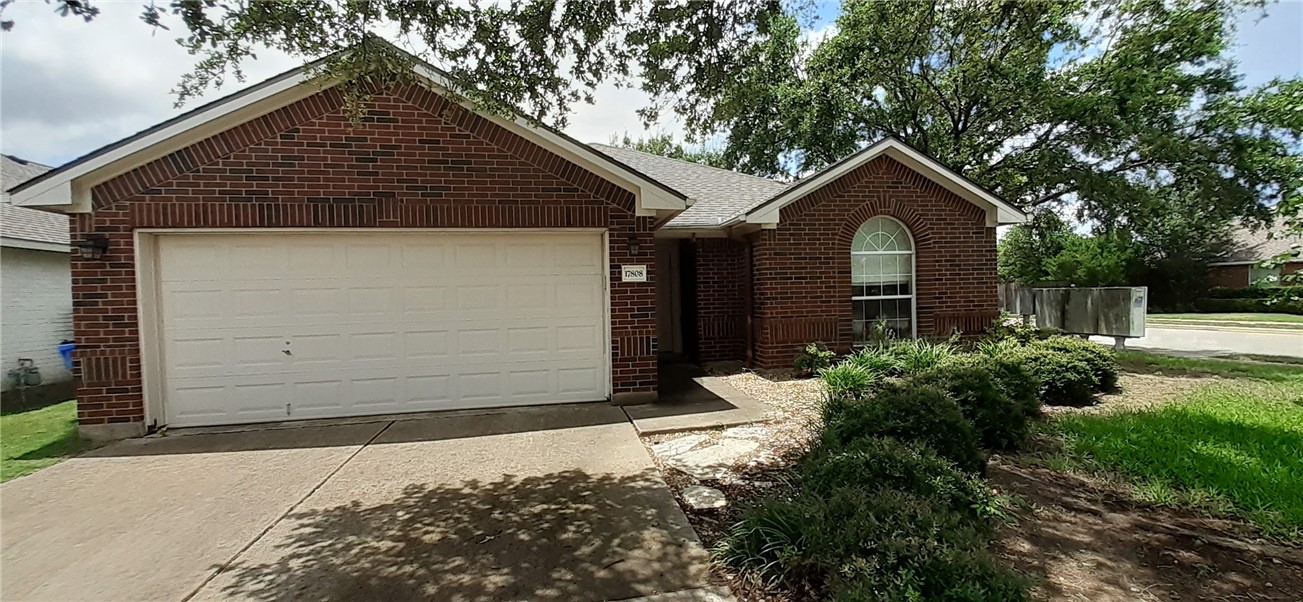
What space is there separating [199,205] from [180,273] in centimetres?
88

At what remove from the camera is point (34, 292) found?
375 inches

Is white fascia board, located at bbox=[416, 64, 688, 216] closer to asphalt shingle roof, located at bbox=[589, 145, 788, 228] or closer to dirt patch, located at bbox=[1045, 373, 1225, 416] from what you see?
asphalt shingle roof, located at bbox=[589, 145, 788, 228]

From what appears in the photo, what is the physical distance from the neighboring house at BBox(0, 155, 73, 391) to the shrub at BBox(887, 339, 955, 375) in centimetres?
1348

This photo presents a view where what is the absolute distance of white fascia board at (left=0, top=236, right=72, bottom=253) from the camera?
28.7 ft

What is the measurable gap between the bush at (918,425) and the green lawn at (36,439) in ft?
24.8

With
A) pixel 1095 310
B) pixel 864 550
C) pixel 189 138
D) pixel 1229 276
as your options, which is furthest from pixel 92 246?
pixel 1229 276

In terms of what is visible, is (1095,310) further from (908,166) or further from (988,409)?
(988,409)

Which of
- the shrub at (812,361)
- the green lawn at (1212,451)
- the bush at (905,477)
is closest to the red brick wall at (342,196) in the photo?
the shrub at (812,361)

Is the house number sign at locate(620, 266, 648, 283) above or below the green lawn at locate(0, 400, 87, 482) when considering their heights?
above

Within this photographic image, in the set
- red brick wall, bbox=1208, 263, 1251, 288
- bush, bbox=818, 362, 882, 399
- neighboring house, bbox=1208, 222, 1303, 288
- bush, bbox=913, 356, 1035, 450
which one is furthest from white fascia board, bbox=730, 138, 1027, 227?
red brick wall, bbox=1208, 263, 1251, 288

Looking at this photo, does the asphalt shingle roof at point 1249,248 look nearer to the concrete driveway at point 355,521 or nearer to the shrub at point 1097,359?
the shrub at point 1097,359

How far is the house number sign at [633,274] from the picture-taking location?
7285 mm

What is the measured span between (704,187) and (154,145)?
898 centimetres

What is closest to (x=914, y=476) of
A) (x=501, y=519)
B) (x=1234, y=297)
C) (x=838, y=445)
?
A: (x=838, y=445)
